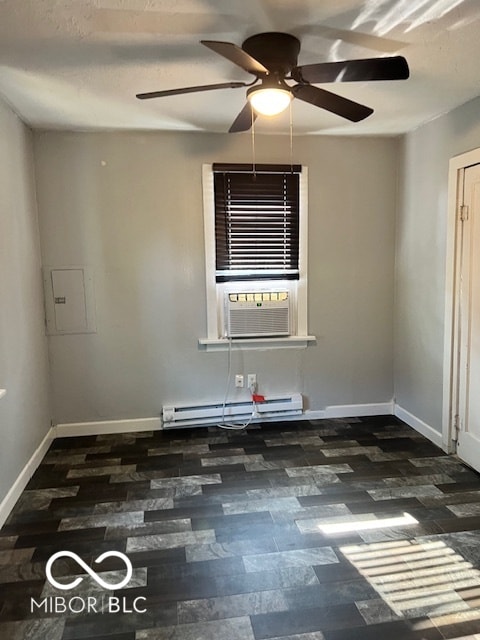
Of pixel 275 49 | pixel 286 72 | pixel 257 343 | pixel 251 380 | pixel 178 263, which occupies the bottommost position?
pixel 251 380

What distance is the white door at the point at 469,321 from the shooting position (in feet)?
9.47

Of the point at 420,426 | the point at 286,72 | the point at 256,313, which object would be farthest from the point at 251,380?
the point at 286,72

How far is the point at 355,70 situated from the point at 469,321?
1.87 metres

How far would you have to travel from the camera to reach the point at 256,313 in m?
3.69

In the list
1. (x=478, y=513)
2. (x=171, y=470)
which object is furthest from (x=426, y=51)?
(x=171, y=470)

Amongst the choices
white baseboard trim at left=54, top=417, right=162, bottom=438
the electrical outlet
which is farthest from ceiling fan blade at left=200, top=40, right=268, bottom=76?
white baseboard trim at left=54, top=417, right=162, bottom=438

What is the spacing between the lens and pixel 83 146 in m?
3.43

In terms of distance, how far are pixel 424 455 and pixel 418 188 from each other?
2.02 m

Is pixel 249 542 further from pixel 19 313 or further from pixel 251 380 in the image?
pixel 19 313

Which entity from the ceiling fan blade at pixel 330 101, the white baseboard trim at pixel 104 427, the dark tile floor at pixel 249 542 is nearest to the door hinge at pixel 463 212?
the ceiling fan blade at pixel 330 101

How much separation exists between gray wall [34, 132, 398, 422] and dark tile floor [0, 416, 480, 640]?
557mm

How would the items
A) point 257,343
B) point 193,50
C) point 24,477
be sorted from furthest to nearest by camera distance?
point 257,343 → point 24,477 → point 193,50

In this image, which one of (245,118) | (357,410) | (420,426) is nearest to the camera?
(245,118)

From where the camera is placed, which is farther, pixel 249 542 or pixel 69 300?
pixel 69 300
